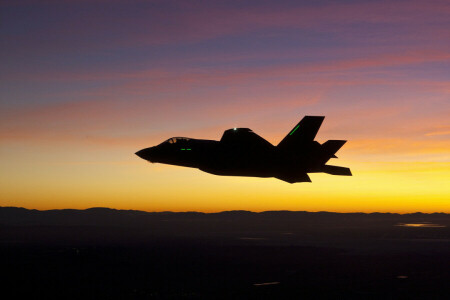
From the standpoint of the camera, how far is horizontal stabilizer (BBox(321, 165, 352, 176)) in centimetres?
4838

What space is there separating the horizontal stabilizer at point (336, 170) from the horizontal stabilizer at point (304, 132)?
3657 mm

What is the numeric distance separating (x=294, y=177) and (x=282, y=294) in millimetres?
161873

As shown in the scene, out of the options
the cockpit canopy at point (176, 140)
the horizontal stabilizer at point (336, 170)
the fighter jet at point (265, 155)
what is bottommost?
the horizontal stabilizer at point (336, 170)

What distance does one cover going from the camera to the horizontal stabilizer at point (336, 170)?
1905 inches

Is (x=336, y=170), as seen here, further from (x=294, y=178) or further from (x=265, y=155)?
(x=265, y=155)

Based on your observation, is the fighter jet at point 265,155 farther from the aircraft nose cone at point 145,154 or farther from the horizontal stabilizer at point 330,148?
the aircraft nose cone at point 145,154

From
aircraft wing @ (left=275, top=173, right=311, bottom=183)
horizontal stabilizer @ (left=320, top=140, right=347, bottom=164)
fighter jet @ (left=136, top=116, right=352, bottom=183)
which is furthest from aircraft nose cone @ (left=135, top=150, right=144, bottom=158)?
horizontal stabilizer @ (left=320, top=140, right=347, bottom=164)

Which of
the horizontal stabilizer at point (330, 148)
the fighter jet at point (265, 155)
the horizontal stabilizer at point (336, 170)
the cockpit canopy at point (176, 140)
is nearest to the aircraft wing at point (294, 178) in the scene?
the fighter jet at point (265, 155)

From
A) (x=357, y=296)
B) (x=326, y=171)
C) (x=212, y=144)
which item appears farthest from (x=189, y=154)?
(x=357, y=296)

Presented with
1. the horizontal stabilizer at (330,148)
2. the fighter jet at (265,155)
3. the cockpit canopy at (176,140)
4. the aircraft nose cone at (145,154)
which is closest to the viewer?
the fighter jet at (265,155)

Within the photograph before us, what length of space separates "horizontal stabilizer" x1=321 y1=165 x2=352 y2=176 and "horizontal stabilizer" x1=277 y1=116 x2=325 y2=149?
3.66m

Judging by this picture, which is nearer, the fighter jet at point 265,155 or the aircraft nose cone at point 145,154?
the fighter jet at point 265,155

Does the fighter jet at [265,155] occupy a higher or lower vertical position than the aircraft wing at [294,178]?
higher

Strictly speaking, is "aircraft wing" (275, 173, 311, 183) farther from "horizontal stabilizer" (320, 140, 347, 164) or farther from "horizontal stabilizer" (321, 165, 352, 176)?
"horizontal stabilizer" (320, 140, 347, 164)
